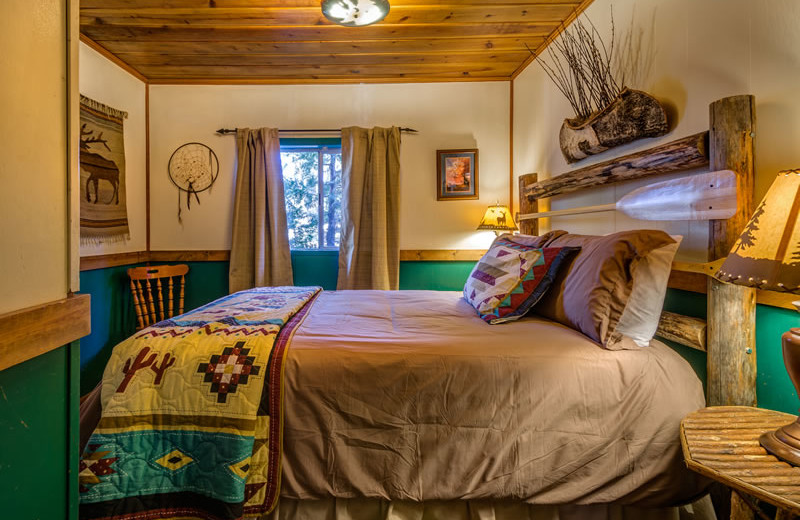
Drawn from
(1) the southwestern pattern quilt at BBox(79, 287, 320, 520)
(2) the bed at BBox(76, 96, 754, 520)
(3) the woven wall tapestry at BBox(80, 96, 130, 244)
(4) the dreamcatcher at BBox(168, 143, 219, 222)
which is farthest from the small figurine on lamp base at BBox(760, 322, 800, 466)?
(4) the dreamcatcher at BBox(168, 143, 219, 222)

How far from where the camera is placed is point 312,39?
2.63 metres

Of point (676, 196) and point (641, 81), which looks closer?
point (676, 196)

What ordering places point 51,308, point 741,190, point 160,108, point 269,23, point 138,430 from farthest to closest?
point 160,108 → point 269,23 → point 741,190 → point 138,430 → point 51,308

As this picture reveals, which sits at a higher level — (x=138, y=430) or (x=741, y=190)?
(x=741, y=190)

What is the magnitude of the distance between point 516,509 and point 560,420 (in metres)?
0.33

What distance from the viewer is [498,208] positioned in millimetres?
3004

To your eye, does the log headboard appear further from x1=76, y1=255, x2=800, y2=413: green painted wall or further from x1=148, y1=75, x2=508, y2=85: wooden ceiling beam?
x1=148, y1=75, x2=508, y2=85: wooden ceiling beam

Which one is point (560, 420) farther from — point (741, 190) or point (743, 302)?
point (741, 190)

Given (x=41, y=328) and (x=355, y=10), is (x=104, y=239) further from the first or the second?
(x=41, y=328)

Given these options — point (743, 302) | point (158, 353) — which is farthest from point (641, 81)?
point (158, 353)

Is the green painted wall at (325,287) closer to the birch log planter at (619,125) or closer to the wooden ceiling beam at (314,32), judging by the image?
the birch log planter at (619,125)

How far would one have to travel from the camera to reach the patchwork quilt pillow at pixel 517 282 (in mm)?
1568

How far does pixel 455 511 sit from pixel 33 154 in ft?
4.69

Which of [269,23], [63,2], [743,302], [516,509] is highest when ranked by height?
[269,23]
